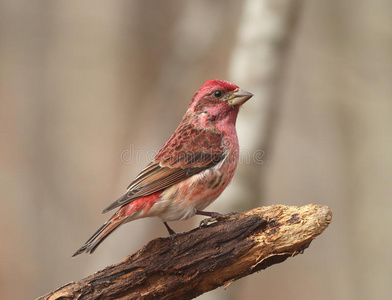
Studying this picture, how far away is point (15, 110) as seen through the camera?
1318 centimetres

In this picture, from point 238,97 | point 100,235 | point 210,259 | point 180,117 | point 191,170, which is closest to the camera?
point 210,259

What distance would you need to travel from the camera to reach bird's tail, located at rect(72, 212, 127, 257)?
458cm

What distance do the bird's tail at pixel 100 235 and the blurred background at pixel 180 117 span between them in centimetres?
253

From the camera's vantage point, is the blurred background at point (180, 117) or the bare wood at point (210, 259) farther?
the blurred background at point (180, 117)

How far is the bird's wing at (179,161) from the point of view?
16.4 ft

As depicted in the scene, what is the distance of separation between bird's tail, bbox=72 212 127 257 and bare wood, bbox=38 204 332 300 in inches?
9.6

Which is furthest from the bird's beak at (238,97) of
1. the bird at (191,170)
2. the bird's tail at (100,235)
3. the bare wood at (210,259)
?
the bird's tail at (100,235)

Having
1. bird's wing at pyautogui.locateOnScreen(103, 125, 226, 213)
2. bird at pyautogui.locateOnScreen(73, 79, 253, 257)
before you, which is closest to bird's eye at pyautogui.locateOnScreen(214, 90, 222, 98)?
bird at pyautogui.locateOnScreen(73, 79, 253, 257)

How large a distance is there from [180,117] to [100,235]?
766cm

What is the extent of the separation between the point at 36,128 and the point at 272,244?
1000cm

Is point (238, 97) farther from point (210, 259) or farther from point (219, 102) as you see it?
point (210, 259)

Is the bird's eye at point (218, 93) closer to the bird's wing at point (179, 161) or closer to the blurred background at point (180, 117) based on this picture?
the bird's wing at point (179, 161)

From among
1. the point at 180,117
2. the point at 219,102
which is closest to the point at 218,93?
the point at 219,102

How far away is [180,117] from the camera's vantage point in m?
12.2
